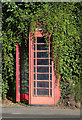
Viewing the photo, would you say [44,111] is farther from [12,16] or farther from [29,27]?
[12,16]

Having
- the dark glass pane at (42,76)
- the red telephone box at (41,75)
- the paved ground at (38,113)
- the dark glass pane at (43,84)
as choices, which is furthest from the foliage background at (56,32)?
the paved ground at (38,113)

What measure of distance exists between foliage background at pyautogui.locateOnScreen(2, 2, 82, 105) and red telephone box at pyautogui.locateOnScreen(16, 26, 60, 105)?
0.20 meters

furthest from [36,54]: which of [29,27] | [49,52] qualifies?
[29,27]

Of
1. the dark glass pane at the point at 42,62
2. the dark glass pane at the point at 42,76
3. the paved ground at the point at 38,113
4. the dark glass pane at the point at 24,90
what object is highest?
the dark glass pane at the point at 42,62

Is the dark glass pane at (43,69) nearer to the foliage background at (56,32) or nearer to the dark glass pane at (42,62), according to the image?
the dark glass pane at (42,62)

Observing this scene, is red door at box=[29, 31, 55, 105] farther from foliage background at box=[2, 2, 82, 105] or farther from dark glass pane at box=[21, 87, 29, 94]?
dark glass pane at box=[21, 87, 29, 94]

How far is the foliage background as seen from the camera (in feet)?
21.7

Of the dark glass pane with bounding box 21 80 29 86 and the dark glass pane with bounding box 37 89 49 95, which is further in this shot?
the dark glass pane with bounding box 21 80 29 86

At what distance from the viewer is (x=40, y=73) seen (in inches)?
261

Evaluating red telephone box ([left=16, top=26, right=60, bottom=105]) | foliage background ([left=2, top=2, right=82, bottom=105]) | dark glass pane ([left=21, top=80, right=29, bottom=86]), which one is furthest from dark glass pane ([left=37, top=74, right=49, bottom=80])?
dark glass pane ([left=21, top=80, right=29, bottom=86])

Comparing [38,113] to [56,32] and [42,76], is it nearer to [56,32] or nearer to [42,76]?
[42,76]

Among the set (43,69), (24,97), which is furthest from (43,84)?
(24,97)

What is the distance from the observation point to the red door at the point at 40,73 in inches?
259

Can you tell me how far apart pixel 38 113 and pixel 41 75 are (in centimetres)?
121
